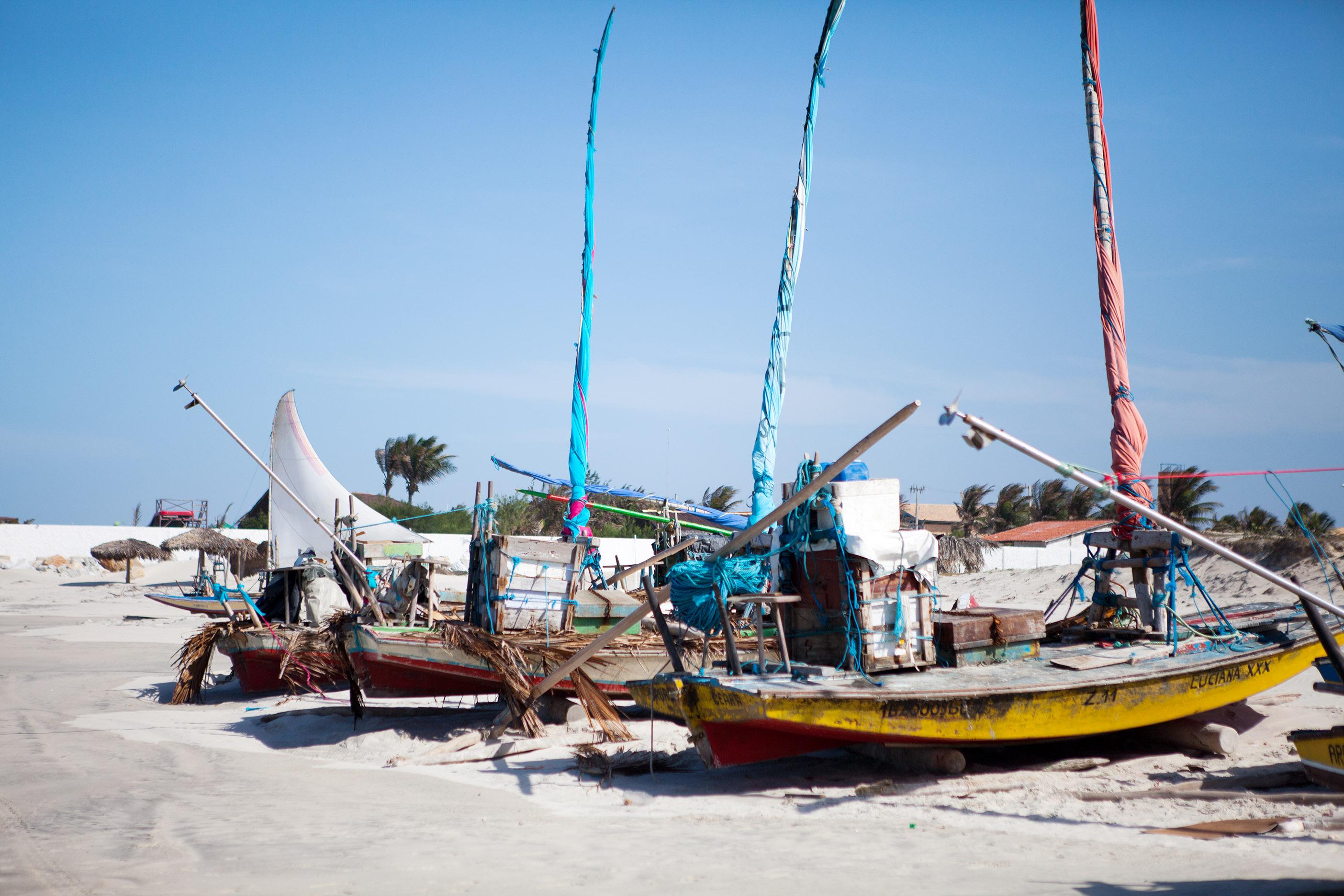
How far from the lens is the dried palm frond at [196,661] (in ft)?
52.6

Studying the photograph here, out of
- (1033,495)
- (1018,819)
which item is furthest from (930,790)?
(1033,495)

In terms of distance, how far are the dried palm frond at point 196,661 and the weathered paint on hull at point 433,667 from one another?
458 centimetres

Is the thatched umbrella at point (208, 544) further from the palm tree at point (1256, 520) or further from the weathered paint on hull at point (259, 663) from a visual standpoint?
the palm tree at point (1256, 520)

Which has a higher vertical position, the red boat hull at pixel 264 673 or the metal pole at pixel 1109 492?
the metal pole at pixel 1109 492

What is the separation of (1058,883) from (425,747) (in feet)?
26.7

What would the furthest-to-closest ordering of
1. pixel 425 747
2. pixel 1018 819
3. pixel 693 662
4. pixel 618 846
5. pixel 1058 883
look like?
pixel 693 662 < pixel 425 747 < pixel 1018 819 < pixel 618 846 < pixel 1058 883

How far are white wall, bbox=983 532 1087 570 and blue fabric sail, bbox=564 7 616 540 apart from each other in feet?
69.1

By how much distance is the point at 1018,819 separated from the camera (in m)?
7.79

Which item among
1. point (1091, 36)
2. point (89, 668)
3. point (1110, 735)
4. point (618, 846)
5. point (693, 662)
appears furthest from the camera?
point (89, 668)

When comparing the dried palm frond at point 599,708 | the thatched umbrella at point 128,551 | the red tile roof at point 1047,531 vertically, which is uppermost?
the red tile roof at point 1047,531

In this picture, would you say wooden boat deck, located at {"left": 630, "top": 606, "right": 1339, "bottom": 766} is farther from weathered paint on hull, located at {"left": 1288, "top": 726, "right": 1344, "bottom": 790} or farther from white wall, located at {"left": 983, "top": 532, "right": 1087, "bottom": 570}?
white wall, located at {"left": 983, "top": 532, "right": 1087, "bottom": 570}

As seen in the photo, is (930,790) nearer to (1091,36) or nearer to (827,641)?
(827,641)

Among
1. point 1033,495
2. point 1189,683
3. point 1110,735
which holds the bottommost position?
point 1110,735

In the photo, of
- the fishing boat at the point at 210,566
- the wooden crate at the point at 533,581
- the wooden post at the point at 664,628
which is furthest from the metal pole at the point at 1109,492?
the fishing boat at the point at 210,566
